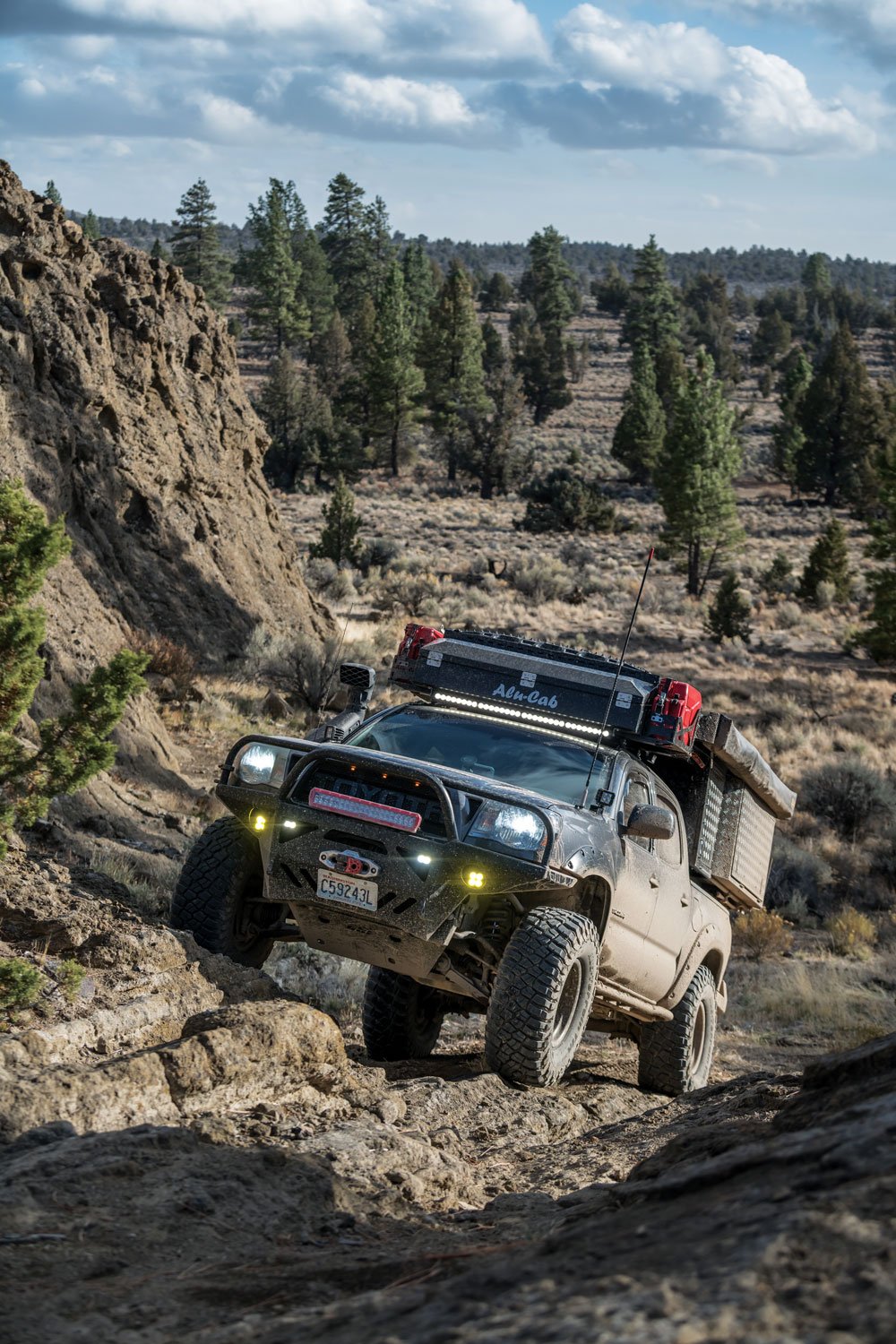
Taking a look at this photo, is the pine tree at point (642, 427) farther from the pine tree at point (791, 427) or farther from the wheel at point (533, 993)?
the wheel at point (533, 993)

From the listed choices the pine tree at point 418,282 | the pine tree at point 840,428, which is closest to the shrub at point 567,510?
the pine tree at point 840,428

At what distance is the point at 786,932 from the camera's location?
1769 cm

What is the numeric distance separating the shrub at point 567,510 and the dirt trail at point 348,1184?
55871mm

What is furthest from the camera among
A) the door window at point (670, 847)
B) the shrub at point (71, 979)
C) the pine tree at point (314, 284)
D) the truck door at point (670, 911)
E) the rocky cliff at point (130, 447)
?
the pine tree at point (314, 284)

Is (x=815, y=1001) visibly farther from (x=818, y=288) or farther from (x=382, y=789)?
(x=818, y=288)

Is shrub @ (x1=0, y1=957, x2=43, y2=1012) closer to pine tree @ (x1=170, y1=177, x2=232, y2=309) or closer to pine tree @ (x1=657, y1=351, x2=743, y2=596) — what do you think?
pine tree @ (x1=657, y1=351, x2=743, y2=596)

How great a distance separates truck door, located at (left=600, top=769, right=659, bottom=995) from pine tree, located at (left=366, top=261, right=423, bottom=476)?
65.0 meters

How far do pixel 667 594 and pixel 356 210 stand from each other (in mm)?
60664

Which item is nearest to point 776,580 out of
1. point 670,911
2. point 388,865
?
point 670,911

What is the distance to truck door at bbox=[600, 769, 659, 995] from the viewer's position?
8.33 meters

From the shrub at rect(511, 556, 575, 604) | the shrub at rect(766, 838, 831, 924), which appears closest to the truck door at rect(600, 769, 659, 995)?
the shrub at rect(766, 838, 831, 924)

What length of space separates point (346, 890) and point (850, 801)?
59.3ft

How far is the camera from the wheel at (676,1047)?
991 cm

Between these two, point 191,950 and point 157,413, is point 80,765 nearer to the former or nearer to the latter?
point 191,950
